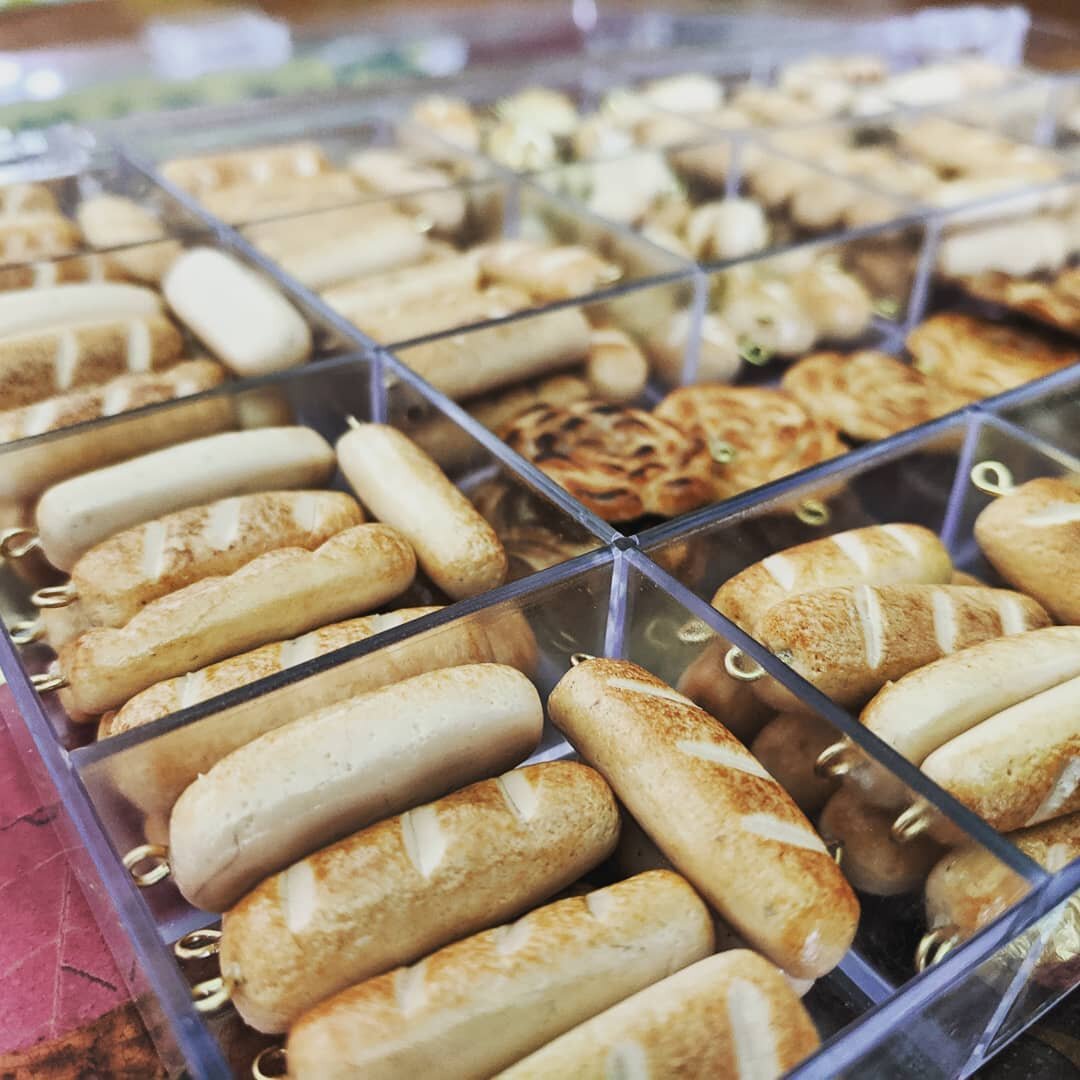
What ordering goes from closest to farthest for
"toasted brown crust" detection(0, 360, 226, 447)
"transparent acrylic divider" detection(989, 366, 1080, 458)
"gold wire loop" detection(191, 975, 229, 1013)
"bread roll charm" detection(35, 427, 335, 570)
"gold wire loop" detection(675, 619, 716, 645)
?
"gold wire loop" detection(191, 975, 229, 1013), "gold wire loop" detection(675, 619, 716, 645), "bread roll charm" detection(35, 427, 335, 570), "toasted brown crust" detection(0, 360, 226, 447), "transparent acrylic divider" detection(989, 366, 1080, 458)

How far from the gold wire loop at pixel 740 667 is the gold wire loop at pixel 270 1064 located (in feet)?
2.44

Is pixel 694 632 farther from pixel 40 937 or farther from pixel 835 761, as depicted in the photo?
pixel 40 937

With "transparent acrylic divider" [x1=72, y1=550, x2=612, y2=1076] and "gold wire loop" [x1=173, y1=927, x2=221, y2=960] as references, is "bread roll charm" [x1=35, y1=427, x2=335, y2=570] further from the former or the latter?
"gold wire loop" [x1=173, y1=927, x2=221, y2=960]

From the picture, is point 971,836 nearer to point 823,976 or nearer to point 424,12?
point 823,976

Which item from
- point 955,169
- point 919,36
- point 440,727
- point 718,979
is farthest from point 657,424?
point 919,36

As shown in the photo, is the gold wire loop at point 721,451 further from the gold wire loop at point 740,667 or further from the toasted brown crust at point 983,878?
the toasted brown crust at point 983,878

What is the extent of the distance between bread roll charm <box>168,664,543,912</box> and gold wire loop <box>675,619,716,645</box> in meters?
0.28

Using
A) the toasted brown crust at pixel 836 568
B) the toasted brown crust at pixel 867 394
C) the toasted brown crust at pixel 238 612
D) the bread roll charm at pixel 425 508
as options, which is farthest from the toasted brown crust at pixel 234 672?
the toasted brown crust at pixel 867 394

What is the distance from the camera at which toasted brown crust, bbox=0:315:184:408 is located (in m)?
2.20

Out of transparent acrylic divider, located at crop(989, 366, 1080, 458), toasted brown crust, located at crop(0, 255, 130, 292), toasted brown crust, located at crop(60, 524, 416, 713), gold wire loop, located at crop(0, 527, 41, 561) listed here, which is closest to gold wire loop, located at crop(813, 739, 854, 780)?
toasted brown crust, located at crop(60, 524, 416, 713)

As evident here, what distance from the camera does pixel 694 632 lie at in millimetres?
1544

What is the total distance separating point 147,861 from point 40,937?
230 millimetres

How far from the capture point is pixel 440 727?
1.33m

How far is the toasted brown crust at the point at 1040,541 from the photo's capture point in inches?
69.6
